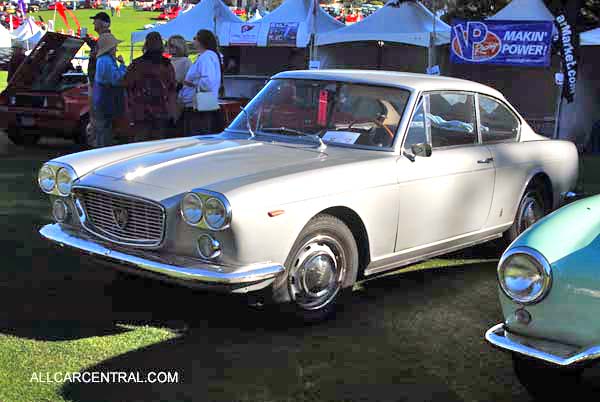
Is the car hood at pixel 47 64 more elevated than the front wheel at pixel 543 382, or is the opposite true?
the car hood at pixel 47 64

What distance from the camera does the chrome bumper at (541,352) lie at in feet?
9.19

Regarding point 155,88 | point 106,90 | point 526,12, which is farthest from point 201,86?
point 526,12

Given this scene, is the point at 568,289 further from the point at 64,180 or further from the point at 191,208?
the point at 64,180

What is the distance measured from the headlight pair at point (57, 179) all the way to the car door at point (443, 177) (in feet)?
6.78

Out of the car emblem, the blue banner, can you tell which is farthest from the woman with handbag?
the blue banner

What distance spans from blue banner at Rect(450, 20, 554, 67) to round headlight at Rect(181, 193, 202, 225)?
37.2 ft

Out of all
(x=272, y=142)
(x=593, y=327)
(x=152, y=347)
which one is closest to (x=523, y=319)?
(x=593, y=327)

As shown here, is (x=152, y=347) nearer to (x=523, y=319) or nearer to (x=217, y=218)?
(x=217, y=218)

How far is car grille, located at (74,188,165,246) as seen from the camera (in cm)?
417

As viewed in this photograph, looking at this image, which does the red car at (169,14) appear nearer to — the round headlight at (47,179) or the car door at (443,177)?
the car door at (443,177)

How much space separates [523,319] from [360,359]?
46.0 inches

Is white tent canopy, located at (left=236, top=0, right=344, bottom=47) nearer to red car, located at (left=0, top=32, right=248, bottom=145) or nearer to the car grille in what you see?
red car, located at (left=0, top=32, right=248, bottom=145)

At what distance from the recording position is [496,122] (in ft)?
19.2

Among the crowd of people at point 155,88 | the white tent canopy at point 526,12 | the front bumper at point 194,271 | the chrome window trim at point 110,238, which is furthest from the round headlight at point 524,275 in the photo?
the white tent canopy at point 526,12
